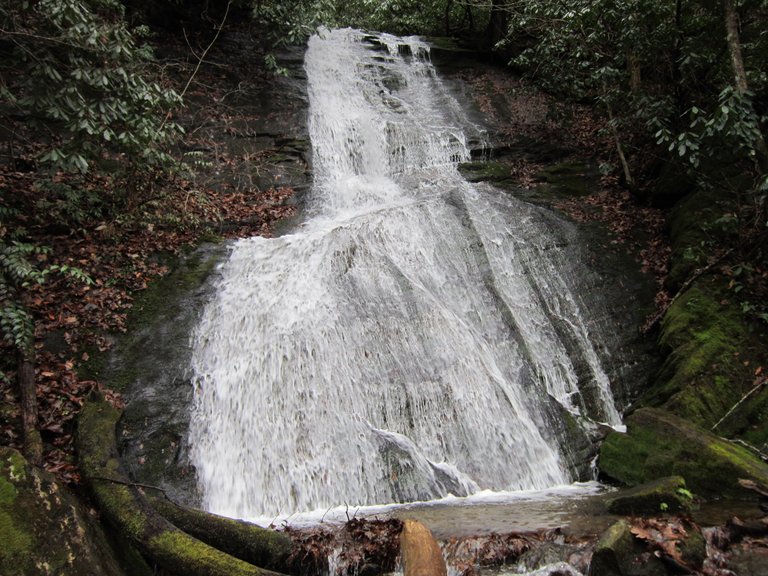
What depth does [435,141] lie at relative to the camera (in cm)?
1396

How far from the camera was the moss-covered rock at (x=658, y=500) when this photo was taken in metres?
4.48

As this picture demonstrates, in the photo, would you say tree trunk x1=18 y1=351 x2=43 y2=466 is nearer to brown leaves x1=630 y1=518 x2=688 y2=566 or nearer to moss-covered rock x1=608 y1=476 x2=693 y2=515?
brown leaves x1=630 y1=518 x2=688 y2=566

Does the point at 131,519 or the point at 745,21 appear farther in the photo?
the point at 745,21

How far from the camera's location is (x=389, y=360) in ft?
24.1

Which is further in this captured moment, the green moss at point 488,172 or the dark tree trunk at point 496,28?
the dark tree trunk at point 496,28

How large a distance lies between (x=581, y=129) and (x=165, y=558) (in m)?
14.4

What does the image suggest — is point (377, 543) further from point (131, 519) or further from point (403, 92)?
point (403, 92)

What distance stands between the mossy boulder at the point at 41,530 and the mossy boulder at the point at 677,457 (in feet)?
18.2

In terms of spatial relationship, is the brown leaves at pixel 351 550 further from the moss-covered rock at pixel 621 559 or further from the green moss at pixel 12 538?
the green moss at pixel 12 538

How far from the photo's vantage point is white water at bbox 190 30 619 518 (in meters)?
6.15

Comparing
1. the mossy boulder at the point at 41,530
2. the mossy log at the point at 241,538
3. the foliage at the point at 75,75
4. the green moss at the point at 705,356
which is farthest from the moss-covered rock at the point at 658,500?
the foliage at the point at 75,75

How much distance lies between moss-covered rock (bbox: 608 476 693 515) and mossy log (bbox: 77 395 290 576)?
3437 millimetres

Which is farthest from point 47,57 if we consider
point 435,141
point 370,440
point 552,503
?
point 435,141

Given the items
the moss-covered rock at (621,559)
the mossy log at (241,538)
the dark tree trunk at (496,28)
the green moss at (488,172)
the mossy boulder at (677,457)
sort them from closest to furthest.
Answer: the moss-covered rock at (621,559) → the mossy log at (241,538) → the mossy boulder at (677,457) → the green moss at (488,172) → the dark tree trunk at (496,28)
